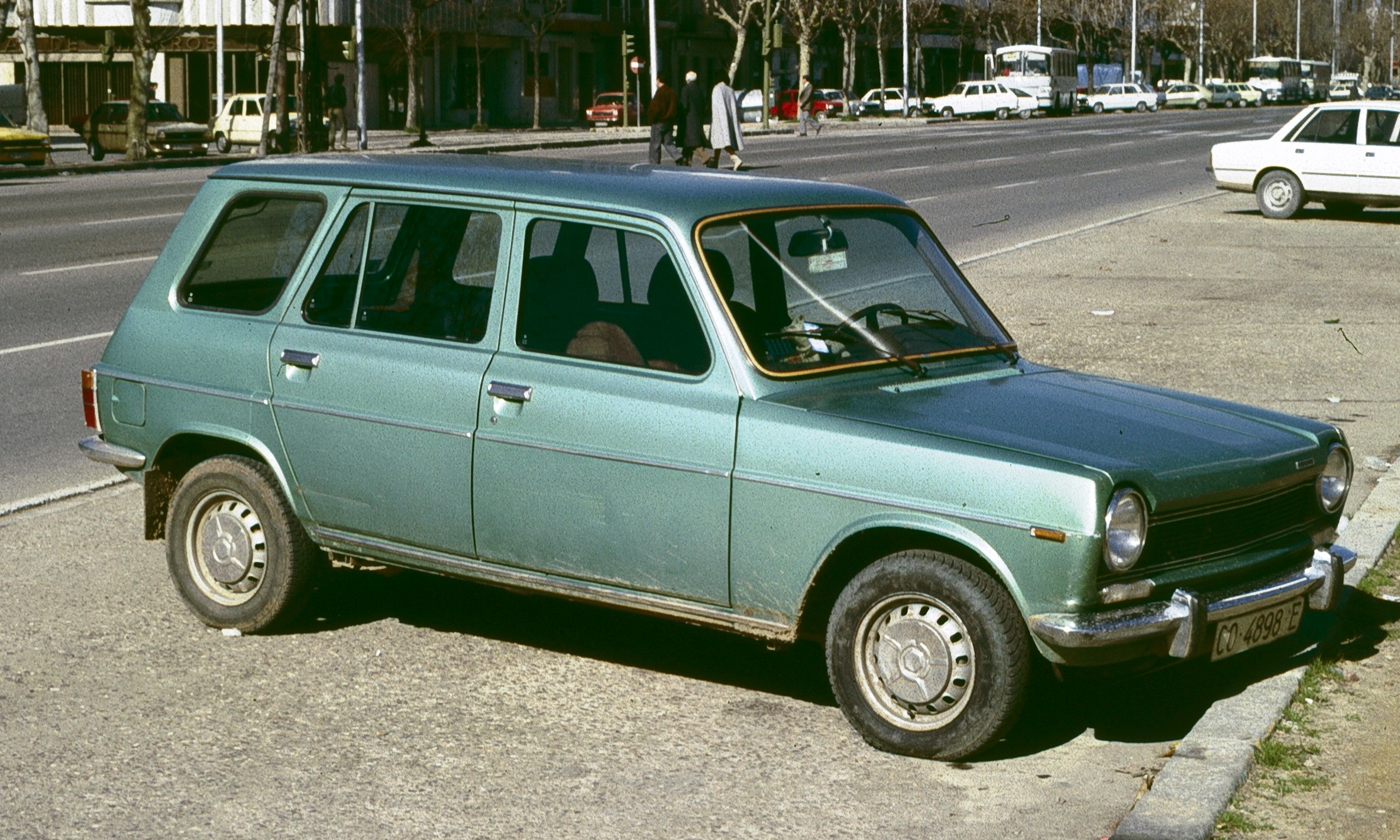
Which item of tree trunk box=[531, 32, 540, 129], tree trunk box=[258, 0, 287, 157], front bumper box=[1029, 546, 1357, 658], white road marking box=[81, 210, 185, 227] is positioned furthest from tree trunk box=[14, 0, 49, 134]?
front bumper box=[1029, 546, 1357, 658]

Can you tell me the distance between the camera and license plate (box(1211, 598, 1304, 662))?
4910mm

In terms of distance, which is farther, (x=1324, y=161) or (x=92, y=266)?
(x=1324, y=161)

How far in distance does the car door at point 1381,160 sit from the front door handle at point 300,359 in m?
21.1

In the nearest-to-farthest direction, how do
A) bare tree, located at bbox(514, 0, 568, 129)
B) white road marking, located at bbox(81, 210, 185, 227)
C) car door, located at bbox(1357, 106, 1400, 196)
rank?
white road marking, located at bbox(81, 210, 185, 227) → car door, located at bbox(1357, 106, 1400, 196) → bare tree, located at bbox(514, 0, 568, 129)

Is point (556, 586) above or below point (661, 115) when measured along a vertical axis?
below

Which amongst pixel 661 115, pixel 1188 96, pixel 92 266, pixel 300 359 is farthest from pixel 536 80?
pixel 300 359

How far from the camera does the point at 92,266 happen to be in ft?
57.8

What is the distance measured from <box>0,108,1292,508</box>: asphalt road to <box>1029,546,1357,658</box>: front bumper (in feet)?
17.2

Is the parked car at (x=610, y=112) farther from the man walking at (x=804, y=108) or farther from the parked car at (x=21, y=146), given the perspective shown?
the parked car at (x=21, y=146)

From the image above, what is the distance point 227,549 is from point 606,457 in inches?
60.9

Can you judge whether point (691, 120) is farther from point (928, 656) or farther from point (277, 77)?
point (928, 656)

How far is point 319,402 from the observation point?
582cm

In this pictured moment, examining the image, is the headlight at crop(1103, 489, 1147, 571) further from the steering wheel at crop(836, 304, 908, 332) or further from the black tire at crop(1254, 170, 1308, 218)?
the black tire at crop(1254, 170, 1308, 218)

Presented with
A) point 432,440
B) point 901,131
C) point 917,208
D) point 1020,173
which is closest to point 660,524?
point 432,440
